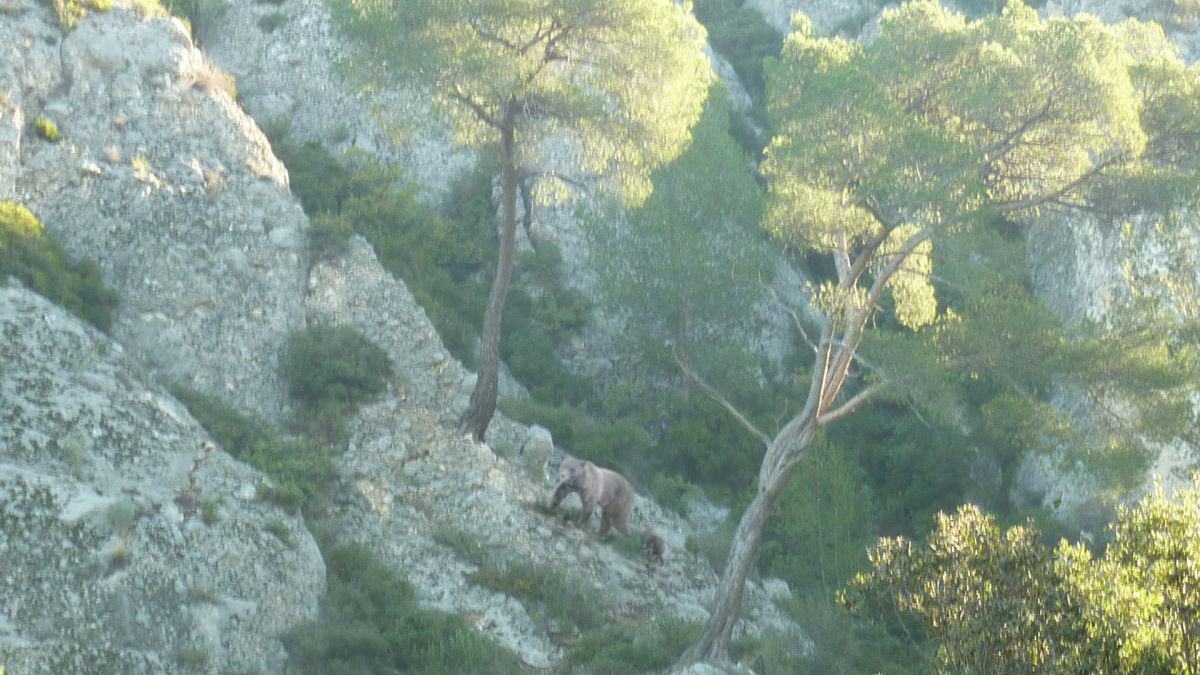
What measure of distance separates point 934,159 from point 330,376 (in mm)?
9840

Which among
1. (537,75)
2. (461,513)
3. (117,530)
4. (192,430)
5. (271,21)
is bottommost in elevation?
(117,530)

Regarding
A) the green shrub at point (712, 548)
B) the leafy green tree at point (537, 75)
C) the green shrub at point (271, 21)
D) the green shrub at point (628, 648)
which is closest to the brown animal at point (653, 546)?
the green shrub at point (712, 548)

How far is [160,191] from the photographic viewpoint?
67.4 ft

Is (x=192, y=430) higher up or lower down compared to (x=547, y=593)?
lower down

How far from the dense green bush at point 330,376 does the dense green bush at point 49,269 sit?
2942mm

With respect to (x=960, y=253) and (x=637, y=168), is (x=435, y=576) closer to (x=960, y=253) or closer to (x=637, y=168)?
(x=637, y=168)

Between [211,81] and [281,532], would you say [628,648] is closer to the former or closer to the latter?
[281,532]

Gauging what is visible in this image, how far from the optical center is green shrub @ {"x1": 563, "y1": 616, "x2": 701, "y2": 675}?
15377mm

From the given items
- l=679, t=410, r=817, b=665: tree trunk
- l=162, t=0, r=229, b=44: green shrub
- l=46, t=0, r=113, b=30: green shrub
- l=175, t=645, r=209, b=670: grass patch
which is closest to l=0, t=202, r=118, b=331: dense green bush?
l=46, t=0, r=113, b=30: green shrub

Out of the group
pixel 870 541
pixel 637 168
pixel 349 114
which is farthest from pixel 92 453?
pixel 349 114

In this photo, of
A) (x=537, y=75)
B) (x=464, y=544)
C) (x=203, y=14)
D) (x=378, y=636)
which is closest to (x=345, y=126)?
(x=203, y=14)

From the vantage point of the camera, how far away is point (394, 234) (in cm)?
2592

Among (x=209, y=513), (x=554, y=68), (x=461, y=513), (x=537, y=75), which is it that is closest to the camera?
(x=209, y=513)

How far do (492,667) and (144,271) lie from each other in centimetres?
906
